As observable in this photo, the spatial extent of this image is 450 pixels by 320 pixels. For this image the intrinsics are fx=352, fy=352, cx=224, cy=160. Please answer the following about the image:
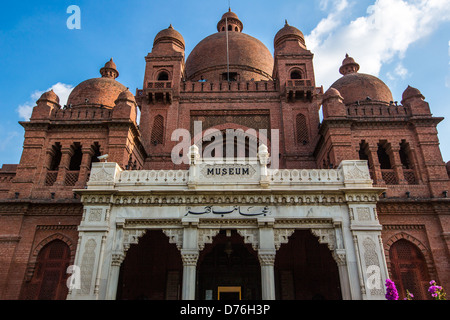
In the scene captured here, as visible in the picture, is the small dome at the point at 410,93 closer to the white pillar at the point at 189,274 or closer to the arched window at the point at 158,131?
the arched window at the point at 158,131

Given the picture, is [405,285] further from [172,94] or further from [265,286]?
[172,94]

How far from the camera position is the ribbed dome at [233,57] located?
80.1ft

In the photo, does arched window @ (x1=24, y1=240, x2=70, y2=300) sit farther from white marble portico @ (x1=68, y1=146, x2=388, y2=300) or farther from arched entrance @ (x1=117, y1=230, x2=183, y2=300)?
white marble portico @ (x1=68, y1=146, x2=388, y2=300)

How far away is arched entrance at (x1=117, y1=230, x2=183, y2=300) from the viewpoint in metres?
14.5

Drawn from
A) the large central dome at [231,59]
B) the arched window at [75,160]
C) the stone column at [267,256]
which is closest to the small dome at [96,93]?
the arched window at [75,160]

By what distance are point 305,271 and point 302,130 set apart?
24.7 ft

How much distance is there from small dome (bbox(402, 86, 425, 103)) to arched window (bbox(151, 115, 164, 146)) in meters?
12.3

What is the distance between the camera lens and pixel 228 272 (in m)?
15.0

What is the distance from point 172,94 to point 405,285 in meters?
14.3

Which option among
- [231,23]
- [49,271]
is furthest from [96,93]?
[231,23]

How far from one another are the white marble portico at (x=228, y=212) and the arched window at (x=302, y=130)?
6170 mm

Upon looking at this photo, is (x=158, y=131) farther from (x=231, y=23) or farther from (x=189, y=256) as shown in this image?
(x=231, y=23)

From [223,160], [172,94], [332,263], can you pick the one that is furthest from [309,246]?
[172,94]
